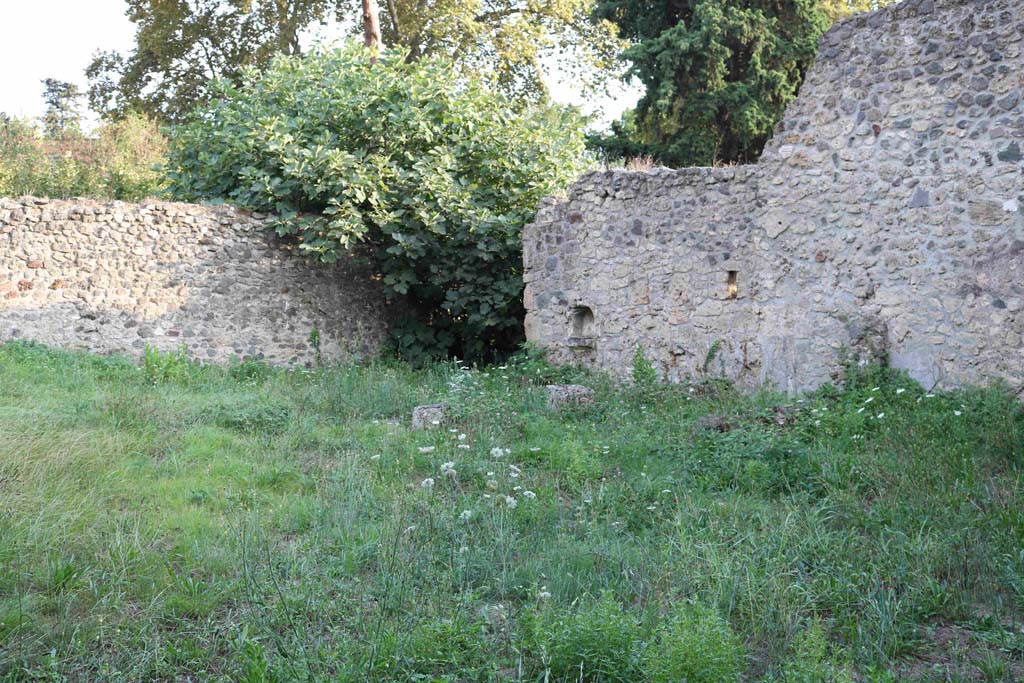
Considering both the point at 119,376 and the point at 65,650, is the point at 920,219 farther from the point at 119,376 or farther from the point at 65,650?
the point at 119,376

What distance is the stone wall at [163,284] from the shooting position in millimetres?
11000

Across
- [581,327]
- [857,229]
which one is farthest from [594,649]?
[581,327]

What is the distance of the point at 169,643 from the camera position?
386 cm

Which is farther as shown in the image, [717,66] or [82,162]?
[717,66]

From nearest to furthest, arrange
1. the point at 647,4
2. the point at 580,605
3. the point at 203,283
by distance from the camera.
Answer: the point at 580,605 < the point at 203,283 < the point at 647,4

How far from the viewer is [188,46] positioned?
23.9m

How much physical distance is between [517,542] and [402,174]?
26.6 feet

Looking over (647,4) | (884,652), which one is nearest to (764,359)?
(884,652)

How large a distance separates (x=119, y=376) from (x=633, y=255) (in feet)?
18.6

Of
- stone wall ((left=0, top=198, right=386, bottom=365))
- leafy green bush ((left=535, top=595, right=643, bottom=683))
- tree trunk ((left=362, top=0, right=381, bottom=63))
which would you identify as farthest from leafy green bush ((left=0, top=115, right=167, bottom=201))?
leafy green bush ((left=535, top=595, right=643, bottom=683))

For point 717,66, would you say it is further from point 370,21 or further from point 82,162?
point 82,162

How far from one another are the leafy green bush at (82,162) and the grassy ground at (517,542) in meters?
9.96

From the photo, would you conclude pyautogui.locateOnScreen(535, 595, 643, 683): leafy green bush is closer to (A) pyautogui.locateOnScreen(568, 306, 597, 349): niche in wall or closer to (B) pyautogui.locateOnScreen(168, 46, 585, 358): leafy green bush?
(A) pyautogui.locateOnScreen(568, 306, 597, 349): niche in wall

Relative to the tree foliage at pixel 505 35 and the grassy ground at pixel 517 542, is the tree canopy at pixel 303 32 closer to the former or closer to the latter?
the tree foliage at pixel 505 35
